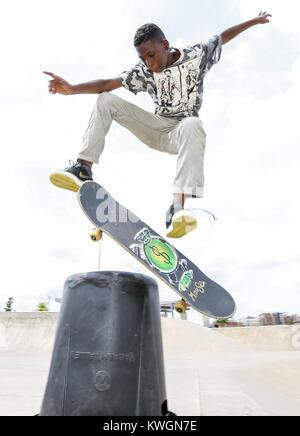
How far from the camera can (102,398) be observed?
1.80m

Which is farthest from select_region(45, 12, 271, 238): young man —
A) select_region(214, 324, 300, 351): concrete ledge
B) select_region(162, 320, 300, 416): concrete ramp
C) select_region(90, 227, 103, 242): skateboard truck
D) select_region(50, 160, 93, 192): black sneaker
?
select_region(214, 324, 300, 351): concrete ledge

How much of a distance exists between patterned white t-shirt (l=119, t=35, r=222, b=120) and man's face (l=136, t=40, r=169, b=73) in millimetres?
136

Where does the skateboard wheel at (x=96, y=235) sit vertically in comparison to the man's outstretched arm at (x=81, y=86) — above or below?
below

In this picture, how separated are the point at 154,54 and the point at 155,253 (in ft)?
7.26

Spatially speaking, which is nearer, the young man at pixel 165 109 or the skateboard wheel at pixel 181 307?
the skateboard wheel at pixel 181 307

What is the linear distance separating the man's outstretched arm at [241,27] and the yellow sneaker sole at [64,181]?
8.50ft

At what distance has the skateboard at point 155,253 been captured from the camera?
11.9 feet

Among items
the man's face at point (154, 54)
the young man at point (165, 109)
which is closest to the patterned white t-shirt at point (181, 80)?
the young man at point (165, 109)

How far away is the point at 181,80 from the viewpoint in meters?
3.98

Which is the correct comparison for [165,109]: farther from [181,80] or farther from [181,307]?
[181,307]

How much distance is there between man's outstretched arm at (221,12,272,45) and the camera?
4250mm

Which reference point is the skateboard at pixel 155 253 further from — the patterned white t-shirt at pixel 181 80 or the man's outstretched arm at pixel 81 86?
the patterned white t-shirt at pixel 181 80
